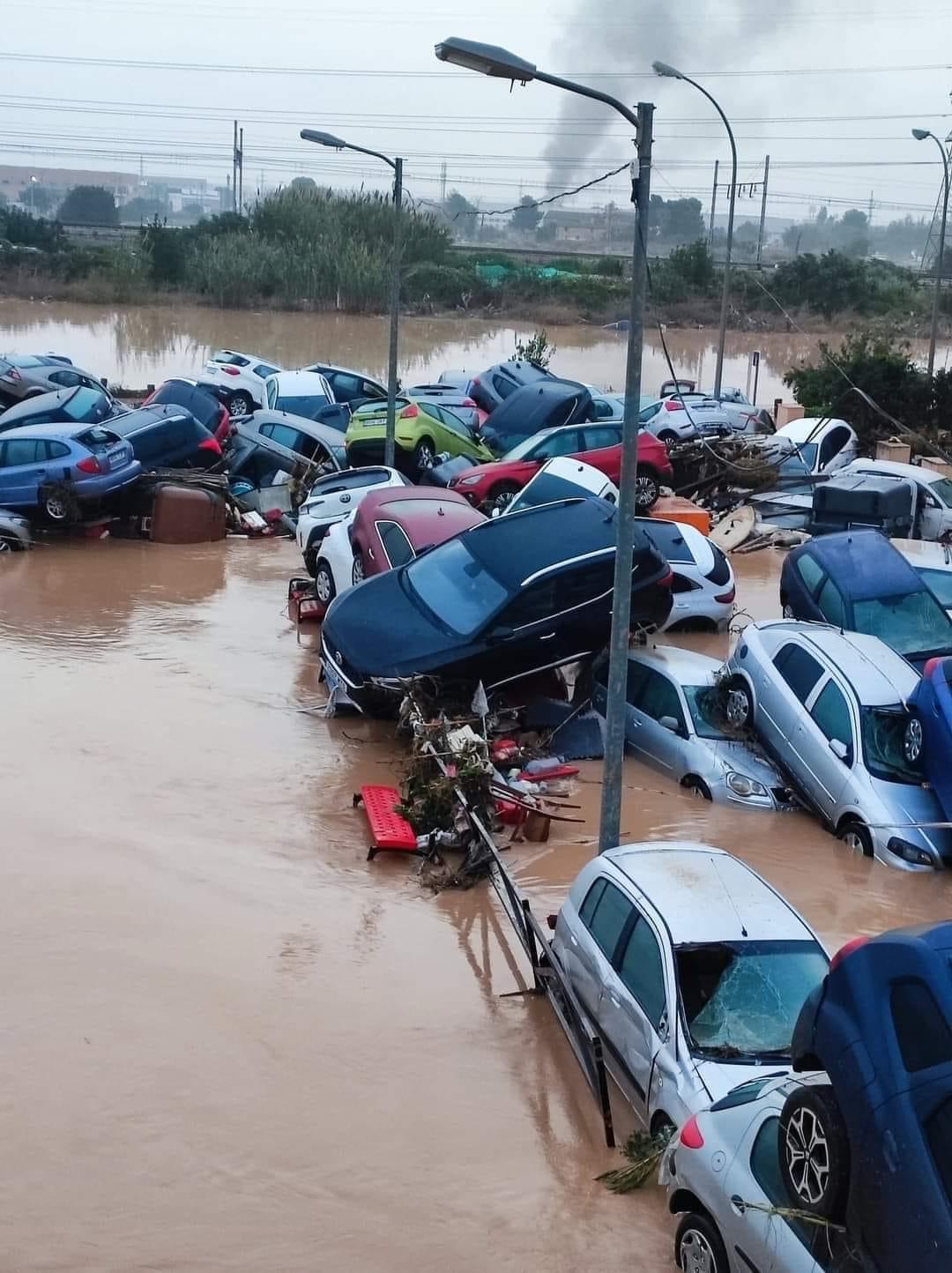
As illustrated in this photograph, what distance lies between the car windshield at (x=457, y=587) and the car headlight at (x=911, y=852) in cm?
397

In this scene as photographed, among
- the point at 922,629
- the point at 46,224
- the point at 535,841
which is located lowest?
the point at 535,841

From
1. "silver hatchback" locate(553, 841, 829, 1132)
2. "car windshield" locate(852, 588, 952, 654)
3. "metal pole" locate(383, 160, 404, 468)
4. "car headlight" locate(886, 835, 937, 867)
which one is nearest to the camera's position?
"silver hatchback" locate(553, 841, 829, 1132)

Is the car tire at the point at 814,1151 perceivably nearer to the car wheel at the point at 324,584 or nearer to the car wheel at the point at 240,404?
the car wheel at the point at 324,584

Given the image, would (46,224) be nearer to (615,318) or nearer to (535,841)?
(615,318)

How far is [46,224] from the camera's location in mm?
77812

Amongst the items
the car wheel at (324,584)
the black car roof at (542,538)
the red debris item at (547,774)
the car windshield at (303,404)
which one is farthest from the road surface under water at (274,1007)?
the car windshield at (303,404)

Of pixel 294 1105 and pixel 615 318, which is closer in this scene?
pixel 294 1105

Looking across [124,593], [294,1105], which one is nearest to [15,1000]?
[294,1105]

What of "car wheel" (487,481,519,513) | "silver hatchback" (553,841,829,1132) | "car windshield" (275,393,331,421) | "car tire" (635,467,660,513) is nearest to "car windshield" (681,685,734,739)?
"silver hatchback" (553,841,829,1132)

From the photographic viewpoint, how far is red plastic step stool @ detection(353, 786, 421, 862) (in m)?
10.7

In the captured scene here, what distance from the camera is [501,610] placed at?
12.9 m

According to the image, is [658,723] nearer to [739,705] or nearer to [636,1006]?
[739,705]

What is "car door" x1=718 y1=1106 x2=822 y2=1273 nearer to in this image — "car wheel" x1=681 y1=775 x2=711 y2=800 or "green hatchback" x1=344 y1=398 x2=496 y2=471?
"car wheel" x1=681 y1=775 x2=711 y2=800

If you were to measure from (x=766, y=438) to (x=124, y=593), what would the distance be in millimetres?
13131
